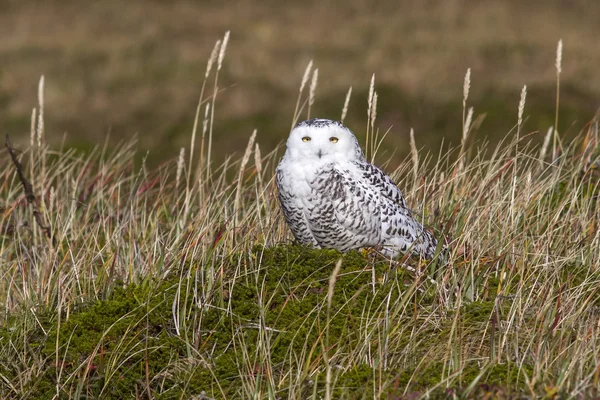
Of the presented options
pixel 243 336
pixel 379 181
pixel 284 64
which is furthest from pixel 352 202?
pixel 284 64

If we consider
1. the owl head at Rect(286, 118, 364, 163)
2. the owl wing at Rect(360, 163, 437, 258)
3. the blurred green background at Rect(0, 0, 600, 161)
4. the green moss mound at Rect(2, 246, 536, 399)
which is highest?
the owl head at Rect(286, 118, 364, 163)

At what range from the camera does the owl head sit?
4.45m

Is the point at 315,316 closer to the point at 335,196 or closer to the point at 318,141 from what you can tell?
→ the point at 335,196

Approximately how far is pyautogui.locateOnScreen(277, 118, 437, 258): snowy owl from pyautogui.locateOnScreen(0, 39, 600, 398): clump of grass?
129 millimetres

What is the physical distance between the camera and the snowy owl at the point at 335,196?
444cm

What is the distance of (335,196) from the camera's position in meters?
4.45

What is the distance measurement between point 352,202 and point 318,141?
0.35 metres

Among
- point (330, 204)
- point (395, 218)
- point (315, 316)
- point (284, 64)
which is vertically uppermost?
point (330, 204)

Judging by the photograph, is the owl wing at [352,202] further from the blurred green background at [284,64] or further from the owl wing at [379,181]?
the blurred green background at [284,64]

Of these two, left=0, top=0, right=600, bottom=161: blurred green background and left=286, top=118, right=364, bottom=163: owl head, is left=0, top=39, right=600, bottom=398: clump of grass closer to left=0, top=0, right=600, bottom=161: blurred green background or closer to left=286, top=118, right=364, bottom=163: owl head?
left=286, top=118, right=364, bottom=163: owl head

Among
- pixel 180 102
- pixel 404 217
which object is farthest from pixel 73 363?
pixel 180 102

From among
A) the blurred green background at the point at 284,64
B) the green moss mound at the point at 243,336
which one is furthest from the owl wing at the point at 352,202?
the blurred green background at the point at 284,64

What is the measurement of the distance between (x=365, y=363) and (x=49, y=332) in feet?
5.09

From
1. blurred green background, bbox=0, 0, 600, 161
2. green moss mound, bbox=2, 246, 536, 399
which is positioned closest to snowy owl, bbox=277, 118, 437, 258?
green moss mound, bbox=2, 246, 536, 399
